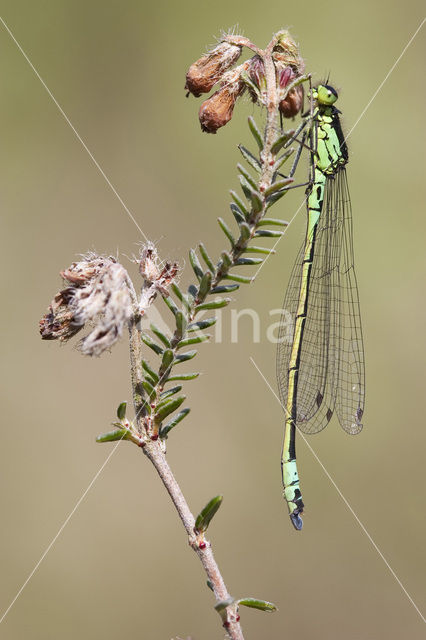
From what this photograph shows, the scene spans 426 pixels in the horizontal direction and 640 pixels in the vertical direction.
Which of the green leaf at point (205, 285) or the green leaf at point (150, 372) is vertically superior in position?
the green leaf at point (205, 285)

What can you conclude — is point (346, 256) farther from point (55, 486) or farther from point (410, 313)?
point (55, 486)

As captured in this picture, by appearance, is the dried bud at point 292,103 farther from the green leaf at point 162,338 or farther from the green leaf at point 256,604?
the green leaf at point 256,604

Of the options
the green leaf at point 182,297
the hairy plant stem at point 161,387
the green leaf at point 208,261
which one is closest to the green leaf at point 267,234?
the hairy plant stem at point 161,387

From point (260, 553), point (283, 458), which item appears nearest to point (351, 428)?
point (283, 458)

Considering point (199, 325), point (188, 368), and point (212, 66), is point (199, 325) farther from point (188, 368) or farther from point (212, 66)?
point (188, 368)

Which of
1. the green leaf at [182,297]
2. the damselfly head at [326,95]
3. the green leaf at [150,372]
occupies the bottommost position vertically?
the green leaf at [150,372]

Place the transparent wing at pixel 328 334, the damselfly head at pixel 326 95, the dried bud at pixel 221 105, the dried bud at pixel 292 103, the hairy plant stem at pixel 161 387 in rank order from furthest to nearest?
the transparent wing at pixel 328 334
the damselfly head at pixel 326 95
the dried bud at pixel 292 103
the dried bud at pixel 221 105
the hairy plant stem at pixel 161 387

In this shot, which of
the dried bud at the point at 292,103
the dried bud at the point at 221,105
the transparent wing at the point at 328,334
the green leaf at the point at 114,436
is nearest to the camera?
the green leaf at the point at 114,436

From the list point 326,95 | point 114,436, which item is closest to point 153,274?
point 114,436
